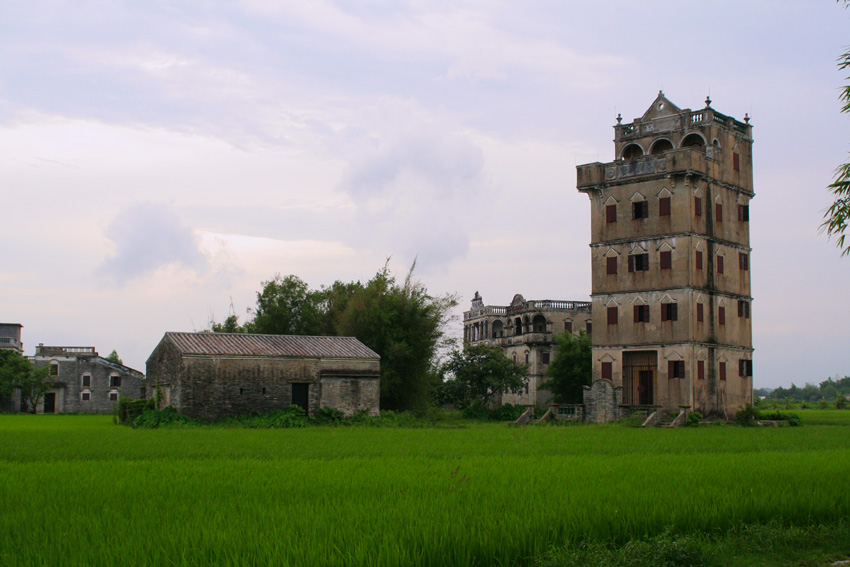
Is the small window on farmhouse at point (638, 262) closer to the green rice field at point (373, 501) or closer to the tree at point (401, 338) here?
the tree at point (401, 338)

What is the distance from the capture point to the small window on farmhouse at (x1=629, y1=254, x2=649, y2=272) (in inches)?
1513

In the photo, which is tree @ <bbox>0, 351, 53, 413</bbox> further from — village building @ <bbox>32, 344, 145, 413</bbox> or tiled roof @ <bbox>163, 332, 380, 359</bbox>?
tiled roof @ <bbox>163, 332, 380, 359</bbox>

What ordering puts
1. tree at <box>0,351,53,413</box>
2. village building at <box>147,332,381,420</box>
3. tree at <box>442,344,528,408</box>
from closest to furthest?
1. village building at <box>147,332,381,420</box>
2. tree at <box>442,344,528,408</box>
3. tree at <box>0,351,53,413</box>

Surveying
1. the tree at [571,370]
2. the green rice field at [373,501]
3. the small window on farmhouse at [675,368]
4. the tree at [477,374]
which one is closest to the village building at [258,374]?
the small window on farmhouse at [675,368]

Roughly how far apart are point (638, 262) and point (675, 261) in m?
1.81

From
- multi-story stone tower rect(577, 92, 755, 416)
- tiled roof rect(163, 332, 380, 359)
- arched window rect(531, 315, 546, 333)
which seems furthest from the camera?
arched window rect(531, 315, 546, 333)

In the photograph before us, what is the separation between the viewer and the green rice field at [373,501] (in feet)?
26.7

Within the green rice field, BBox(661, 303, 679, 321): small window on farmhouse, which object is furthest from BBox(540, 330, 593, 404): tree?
the green rice field

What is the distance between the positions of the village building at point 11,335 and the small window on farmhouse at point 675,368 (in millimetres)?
55286

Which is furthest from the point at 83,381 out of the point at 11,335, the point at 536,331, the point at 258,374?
the point at 258,374

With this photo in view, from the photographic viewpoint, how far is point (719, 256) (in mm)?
38719

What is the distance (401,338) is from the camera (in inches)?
1612

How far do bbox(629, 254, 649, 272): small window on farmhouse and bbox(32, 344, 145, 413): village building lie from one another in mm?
39492

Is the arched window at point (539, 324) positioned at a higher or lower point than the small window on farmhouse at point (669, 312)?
higher
